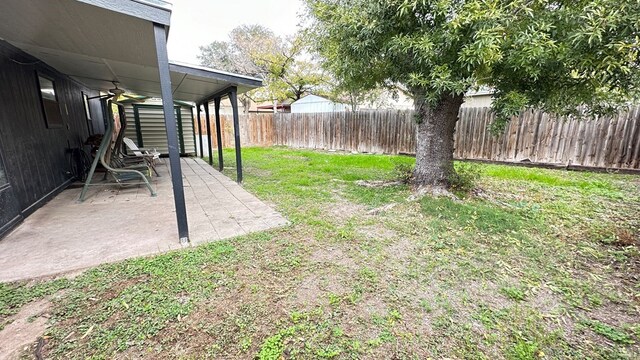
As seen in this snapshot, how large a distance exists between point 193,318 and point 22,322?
1.07m

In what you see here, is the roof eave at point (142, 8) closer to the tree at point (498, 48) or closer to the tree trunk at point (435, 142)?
the tree at point (498, 48)

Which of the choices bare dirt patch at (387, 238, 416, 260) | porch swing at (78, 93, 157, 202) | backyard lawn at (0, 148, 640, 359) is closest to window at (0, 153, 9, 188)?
porch swing at (78, 93, 157, 202)

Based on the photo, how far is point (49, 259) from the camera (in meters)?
2.46

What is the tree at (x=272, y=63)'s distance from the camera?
15.4 m

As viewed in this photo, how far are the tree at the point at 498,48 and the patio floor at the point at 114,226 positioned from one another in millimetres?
2661

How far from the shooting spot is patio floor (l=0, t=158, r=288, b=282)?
248 centimetres

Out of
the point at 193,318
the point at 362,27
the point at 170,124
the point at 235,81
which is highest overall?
the point at 362,27

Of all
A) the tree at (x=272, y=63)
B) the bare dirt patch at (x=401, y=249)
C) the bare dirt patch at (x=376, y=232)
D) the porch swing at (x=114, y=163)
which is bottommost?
the bare dirt patch at (x=401, y=249)

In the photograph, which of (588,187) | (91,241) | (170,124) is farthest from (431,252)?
(588,187)

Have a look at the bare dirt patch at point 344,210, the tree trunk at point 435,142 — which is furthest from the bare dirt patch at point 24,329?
the tree trunk at point 435,142

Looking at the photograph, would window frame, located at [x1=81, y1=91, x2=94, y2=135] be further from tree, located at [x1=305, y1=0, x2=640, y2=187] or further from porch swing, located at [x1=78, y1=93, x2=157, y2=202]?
tree, located at [x1=305, y1=0, x2=640, y2=187]

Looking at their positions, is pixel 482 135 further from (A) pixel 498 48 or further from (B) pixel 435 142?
(A) pixel 498 48

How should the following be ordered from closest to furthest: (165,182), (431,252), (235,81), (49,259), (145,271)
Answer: (145,271), (49,259), (431,252), (235,81), (165,182)

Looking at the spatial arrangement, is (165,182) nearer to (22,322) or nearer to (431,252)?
(22,322)
